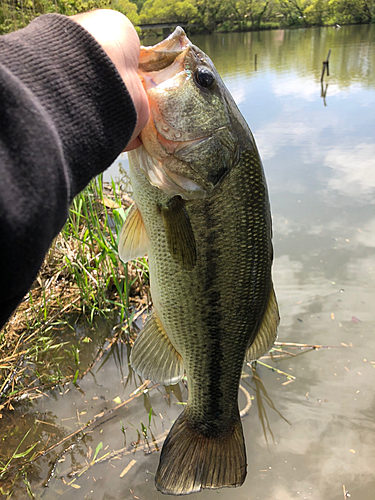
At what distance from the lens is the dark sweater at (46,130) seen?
2.39 feet

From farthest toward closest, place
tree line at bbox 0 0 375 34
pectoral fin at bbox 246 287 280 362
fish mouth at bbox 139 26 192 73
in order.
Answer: tree line at bbox 0 0 375 34 < pectoral fin at bbox 246 287 280 362 < fish mouth at bbox 139 26 192 73

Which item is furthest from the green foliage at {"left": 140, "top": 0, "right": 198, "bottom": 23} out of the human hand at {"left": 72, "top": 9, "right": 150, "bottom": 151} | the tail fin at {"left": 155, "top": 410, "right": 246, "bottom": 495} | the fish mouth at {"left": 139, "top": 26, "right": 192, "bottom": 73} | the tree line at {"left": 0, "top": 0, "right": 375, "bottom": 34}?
the tail fin at {"left": 155, "top": 410, "right": 246, "bottom": 495}

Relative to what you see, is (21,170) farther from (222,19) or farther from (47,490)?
(222,19)

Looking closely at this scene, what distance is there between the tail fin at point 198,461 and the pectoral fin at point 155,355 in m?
0.28

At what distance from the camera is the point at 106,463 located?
260 cm

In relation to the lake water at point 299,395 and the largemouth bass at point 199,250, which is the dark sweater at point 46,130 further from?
the lake water at point 299,395

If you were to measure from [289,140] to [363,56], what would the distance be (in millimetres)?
19420

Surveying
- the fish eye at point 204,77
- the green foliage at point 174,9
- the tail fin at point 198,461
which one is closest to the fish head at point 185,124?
the fish eye at point 204,77

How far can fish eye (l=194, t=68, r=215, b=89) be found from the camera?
154cm

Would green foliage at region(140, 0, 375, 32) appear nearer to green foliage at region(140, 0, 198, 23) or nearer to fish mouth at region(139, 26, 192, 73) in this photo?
green foliage at region(140, 0, 198, 23)

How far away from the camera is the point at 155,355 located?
78.9 inches

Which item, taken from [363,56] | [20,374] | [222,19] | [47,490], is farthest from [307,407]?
[222,19]

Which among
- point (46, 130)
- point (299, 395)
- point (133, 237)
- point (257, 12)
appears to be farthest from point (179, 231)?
point (257, 12)

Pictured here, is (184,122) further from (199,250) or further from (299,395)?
(299,395)
